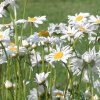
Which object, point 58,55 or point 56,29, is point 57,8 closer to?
point 56,29

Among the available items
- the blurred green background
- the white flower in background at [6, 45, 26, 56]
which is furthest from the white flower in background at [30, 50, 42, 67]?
the blurred green background

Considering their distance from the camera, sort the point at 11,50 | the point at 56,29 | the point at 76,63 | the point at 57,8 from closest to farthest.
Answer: the point at 76,63 < the point at 11,50 < the point at 56,29 < the point at 57,8

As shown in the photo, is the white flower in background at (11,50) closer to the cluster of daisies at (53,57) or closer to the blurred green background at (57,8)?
the cluster of daisies at (53,57)

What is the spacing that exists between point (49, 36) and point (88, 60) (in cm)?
45

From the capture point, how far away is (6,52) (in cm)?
183

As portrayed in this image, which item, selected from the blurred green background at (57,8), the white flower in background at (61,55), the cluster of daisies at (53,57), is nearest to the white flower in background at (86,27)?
the cluster of daisies at (53,57)

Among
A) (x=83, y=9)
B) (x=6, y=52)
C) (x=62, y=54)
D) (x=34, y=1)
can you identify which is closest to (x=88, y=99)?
(x=62, y=54)

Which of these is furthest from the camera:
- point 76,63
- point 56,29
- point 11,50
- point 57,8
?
point 57,8

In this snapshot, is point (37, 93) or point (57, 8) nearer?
point (37, 93)

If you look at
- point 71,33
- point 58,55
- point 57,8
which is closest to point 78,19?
point 71,33

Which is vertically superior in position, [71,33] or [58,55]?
[71,33]

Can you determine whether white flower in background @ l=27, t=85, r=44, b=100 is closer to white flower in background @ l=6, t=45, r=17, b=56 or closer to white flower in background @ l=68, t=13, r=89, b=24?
white flower in background @ l=6, t=45, r=17, b=56

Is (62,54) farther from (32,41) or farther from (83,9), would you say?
(83,9)

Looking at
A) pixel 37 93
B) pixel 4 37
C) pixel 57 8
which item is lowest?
pixel 37 93
